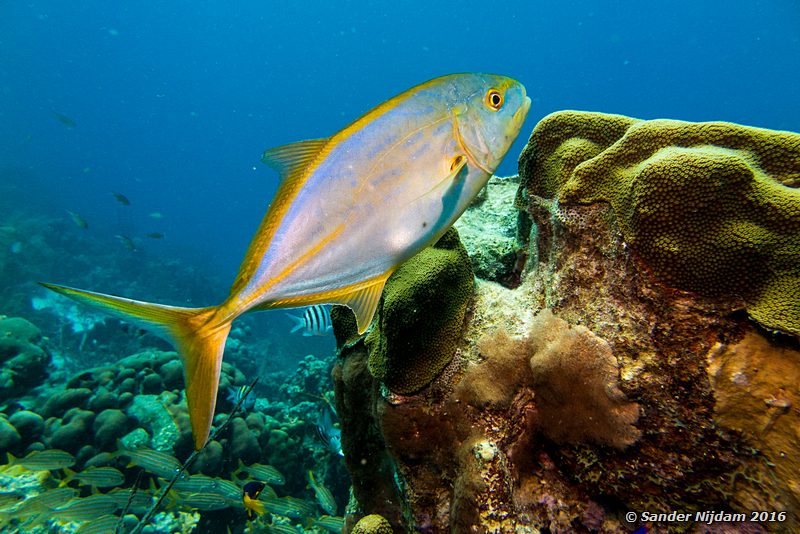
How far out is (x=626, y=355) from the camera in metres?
1.90

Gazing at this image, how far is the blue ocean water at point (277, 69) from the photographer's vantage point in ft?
353

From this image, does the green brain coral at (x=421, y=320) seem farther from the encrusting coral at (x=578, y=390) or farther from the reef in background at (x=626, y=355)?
the encrusting coral at (x=578, y=390)

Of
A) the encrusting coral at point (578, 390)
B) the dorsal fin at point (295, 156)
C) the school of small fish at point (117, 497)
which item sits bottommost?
the school of small fish at point (117, 497)

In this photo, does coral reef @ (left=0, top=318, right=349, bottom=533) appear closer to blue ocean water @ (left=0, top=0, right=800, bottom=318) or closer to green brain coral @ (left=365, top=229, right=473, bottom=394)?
green brain coral @ (left=365, top=229, right=473, bottom=394)

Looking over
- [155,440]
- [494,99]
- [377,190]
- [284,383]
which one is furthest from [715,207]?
[284,383]

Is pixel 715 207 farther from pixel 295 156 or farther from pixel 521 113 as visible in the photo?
pixel 295 156

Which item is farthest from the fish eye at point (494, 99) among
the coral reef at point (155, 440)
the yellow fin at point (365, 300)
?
the coral reef at point (155, 440)

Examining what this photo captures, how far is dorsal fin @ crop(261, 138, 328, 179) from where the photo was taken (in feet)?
4.67

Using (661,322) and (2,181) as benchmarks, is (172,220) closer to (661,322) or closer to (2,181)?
(2,181)

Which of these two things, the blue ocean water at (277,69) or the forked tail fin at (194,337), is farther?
the blue ocean water at (277,69)

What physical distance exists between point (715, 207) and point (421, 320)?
1.60m

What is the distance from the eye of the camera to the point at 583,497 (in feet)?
6.84

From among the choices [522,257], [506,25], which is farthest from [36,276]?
[506,25]

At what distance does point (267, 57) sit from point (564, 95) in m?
111
